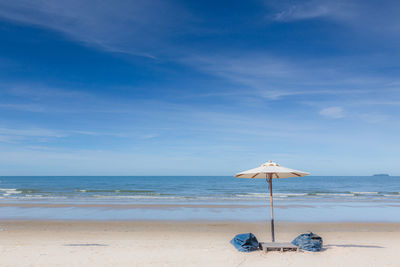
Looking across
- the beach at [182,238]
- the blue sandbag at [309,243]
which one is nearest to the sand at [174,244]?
the beach at [182,238]

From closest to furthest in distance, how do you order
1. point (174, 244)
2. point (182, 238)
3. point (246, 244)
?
point (246, 244) → point (174, 244) → point (182, 238)

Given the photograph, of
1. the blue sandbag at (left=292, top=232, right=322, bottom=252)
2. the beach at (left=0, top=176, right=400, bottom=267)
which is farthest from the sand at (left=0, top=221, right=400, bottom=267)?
the blue sandbag at (left=292, top=232, right=322, bottom=252)

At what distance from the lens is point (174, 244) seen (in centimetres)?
862

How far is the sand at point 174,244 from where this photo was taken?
6676mm

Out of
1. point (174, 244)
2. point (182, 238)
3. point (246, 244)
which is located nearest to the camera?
point (246, 244)

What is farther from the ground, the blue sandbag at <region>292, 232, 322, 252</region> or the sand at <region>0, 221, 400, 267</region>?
the blue sandbag at <region>292, 232, 322, 252</region>

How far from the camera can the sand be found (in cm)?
668

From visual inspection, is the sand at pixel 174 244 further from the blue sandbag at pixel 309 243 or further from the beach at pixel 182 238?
the blue sandbag at pixel 309 243

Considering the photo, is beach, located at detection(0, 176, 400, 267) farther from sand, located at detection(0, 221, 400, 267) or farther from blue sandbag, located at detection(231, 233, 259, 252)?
blue sandbag, located at detection(231, 233, 259, 252)

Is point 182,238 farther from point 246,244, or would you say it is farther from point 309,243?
point 309,243

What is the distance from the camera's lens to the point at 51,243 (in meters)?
8.60

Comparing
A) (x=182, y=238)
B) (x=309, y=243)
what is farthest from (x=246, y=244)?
(x=182, y=238)

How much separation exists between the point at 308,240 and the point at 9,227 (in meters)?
11.1

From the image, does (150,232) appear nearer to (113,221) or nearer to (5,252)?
(113,221)
